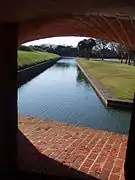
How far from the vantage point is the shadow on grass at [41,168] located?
5.44 metres

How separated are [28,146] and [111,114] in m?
6.38

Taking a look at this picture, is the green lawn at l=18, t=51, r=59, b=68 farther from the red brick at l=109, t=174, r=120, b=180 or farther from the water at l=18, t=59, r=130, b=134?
the red brick at l=109, t=174, r=120, b=180

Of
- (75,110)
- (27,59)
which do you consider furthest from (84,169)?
(27,59)

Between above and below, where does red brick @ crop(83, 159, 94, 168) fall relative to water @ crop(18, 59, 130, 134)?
above

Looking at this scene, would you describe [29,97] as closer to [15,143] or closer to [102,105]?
[102,105]

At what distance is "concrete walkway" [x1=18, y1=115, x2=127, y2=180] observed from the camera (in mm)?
5820

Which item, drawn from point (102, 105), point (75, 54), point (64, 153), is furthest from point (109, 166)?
point (75, 54)

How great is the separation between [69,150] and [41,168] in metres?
1.29

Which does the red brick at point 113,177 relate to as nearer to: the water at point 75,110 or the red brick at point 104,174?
the red brick at point 104,174

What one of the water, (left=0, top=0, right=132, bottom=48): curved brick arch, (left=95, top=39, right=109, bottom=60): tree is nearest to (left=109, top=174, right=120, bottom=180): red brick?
(left=0, top=0, right=132, bottom=48): curved brick arch

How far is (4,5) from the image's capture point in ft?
8.62

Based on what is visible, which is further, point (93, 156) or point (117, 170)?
point (93, 156)

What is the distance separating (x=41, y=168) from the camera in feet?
18.9

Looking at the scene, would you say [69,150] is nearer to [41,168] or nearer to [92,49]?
[41,168]
